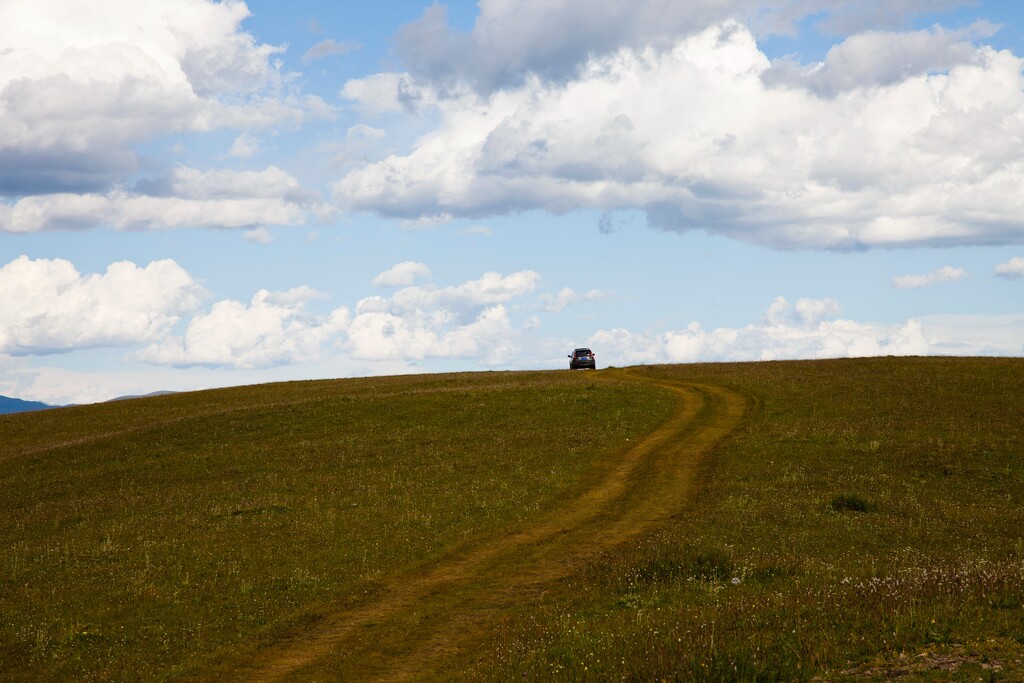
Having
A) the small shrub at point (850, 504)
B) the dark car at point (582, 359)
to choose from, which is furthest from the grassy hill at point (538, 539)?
the dark car at point (582, 359)

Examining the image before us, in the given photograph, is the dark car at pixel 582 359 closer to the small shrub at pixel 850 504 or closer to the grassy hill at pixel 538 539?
the grassy hill at pixel 538 539

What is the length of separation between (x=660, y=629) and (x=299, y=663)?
23.2ft

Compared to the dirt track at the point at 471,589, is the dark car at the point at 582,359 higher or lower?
higher

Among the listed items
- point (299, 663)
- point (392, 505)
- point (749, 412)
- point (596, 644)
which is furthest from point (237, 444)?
point (596, 644)

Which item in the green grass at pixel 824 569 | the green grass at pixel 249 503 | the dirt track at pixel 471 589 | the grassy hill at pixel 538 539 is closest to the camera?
the green grass at pixel 824 569

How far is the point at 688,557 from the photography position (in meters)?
21.1

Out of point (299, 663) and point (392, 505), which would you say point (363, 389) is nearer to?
point (392, 505)

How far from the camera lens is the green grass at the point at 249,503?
19.6 meters

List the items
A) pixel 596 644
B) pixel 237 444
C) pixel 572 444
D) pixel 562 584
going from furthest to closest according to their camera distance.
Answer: pixel 237 444 → pixel 572 444 → pixel 562 584 → pixel 596 644

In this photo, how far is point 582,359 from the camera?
274 feet

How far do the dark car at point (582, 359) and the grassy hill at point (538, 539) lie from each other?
94.0 ft

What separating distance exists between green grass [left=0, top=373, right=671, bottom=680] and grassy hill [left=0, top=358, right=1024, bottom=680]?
0.45 feet

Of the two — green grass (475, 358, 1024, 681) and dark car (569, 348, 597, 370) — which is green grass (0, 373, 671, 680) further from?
dark car (569, 348, 597, 370)

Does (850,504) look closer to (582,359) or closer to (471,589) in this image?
(471,589)
